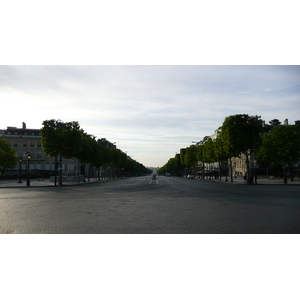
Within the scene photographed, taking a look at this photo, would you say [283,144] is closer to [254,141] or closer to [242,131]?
[242,131]

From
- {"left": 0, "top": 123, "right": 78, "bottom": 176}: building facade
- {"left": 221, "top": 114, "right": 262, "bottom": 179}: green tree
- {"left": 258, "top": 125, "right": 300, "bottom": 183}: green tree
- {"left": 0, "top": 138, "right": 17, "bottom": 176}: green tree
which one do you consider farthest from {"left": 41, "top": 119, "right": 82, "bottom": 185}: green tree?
{"left": 0, "top": 123, "right": 78, "bottom": 176}: building facade

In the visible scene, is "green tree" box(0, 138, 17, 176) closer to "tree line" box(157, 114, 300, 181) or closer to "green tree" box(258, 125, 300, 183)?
"tree line" box(157, 114, 300, 181)

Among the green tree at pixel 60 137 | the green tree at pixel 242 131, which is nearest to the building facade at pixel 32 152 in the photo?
the green tree at pixel 60 137

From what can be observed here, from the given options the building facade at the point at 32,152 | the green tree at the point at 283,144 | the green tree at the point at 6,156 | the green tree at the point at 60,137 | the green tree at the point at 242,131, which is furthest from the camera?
the building facade at the point at 32,152

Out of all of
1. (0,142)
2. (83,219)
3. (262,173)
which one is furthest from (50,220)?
(262,173)

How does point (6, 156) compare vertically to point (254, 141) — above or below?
below

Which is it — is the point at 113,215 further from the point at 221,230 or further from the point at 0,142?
the point at 0,142

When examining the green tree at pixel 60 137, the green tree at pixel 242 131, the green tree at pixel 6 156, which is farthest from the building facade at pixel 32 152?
the green tree at pixel 242 131

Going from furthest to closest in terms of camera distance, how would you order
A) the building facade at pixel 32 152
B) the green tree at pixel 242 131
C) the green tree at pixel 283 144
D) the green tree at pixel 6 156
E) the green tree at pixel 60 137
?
the building facade at pixel 32 152 → the green tree at pixel 6 156 → the green tree at pixel 283 144 → the green tree at pixel 242 131 → the green tree at pixel 60 137

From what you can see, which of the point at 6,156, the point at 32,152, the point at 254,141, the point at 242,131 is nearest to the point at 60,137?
the point at 242,131

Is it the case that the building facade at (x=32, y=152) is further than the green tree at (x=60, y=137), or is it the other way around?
the building facade at (x=32, y=152)

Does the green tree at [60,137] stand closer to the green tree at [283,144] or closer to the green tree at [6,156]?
the green tree at [6,156]
